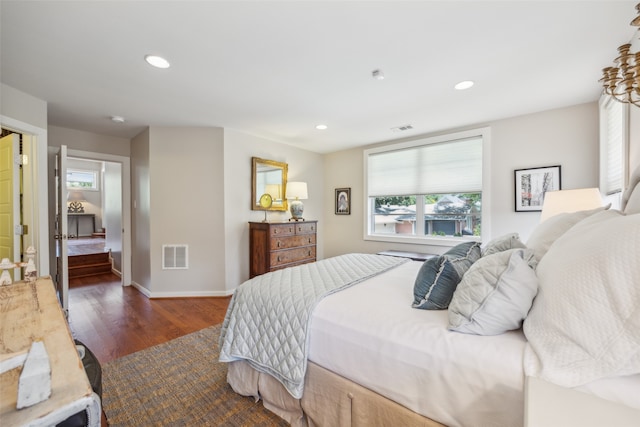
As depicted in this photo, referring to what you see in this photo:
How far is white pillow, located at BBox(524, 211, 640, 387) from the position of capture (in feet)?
2.52

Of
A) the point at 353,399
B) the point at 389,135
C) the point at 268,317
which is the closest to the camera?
the point at 353,399

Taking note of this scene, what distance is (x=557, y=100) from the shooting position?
2754mm

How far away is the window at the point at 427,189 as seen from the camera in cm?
361

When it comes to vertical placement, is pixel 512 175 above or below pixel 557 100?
below

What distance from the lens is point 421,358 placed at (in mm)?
1060

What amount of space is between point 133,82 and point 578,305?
3.34 metres

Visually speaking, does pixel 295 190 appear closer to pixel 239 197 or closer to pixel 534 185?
pixel 239 197

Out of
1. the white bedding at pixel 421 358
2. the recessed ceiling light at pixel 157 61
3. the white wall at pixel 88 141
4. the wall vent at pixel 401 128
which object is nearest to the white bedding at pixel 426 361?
the white bedding at pixel 421 358

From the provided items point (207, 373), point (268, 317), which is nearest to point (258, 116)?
point (268, 317)

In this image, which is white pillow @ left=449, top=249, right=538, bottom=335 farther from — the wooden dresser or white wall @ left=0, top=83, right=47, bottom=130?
white wall @ left=0, top=83, right=47, bottom=130

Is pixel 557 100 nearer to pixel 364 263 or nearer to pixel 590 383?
pixel 364 263

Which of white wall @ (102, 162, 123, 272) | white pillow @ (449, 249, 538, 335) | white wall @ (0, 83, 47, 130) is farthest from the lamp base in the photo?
white wall @ (102, 162, 123, 272)

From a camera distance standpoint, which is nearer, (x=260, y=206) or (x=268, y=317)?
(x=268, y=317)

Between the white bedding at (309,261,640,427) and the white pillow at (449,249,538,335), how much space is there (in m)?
0.05
